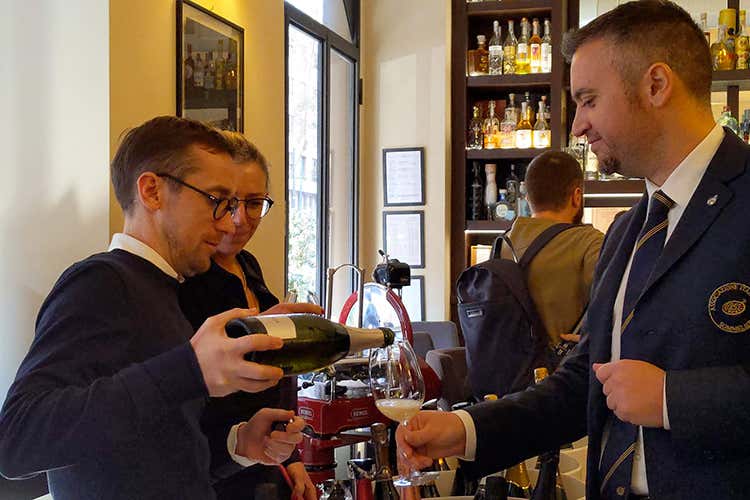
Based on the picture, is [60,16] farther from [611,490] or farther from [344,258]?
[344,258]

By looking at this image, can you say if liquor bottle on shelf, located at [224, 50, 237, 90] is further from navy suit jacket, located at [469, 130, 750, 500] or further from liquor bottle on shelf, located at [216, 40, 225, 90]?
navy suit jacket, located at [469, 130, 750, 500]

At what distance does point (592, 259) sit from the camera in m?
2.89

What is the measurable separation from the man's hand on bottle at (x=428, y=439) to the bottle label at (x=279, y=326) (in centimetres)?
35

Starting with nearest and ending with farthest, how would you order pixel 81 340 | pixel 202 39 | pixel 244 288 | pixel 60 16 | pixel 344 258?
1. pixel 81 340
2. pixel 244 288
3. pixel 60 16
4. pixel 202 39
5. pixel 344 258

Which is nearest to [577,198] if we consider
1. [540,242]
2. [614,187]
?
[540,242]

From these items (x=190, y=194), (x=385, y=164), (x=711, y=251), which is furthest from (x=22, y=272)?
(x=385, y=164)

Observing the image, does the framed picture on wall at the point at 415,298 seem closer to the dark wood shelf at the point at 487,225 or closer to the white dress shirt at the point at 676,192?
the dark wood shelf at the point at 487,225

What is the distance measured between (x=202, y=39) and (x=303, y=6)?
1702 millimetres

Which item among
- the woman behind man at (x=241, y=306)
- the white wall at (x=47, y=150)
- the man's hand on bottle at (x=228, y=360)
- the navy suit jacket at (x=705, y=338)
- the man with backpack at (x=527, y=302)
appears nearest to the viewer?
the man's hand on bottle at (x=228, y=360)

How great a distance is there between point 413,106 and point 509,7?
0.90 m

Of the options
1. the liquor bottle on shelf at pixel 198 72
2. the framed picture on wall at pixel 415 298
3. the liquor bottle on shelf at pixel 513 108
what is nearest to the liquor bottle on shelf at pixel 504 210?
the liquor bottle on shelf at pixel 513 108

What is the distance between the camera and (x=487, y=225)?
5465mm

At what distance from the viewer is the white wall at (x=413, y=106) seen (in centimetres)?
535

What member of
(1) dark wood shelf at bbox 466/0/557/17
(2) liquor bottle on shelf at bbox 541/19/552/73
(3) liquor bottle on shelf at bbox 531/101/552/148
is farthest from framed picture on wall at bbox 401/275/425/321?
(1) dark wood shelf at bbox 466/0/557/17
